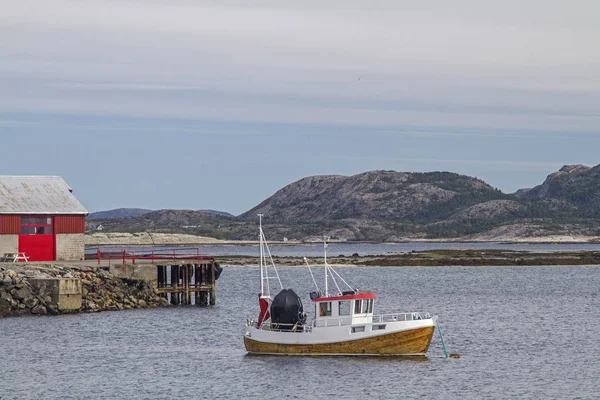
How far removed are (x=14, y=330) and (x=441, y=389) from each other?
85.3 ft

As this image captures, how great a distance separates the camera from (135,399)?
142 feet

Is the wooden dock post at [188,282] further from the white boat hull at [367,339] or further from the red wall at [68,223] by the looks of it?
the white boat hull at [367,339]

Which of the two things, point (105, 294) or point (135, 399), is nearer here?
point (135, 399)

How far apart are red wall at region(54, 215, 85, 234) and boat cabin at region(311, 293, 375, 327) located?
105 feet

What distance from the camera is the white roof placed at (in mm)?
77125

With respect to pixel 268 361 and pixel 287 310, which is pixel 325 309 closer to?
pixel 287 310

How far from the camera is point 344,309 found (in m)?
50.2

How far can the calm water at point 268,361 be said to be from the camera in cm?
4494

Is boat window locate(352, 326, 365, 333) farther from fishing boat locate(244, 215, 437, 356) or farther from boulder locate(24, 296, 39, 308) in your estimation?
boulder locate(24, 296, 39, 308)

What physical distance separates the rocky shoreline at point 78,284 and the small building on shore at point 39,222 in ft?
21.2

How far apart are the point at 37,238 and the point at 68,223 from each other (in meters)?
2.34

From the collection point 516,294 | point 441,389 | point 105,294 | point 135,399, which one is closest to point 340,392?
point 441,389

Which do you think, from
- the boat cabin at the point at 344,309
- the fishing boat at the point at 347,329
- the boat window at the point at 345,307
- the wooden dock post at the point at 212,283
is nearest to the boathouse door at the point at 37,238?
the wooden dock post at the point at 212,283

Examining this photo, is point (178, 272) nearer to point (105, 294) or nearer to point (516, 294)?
point (105, 294)
